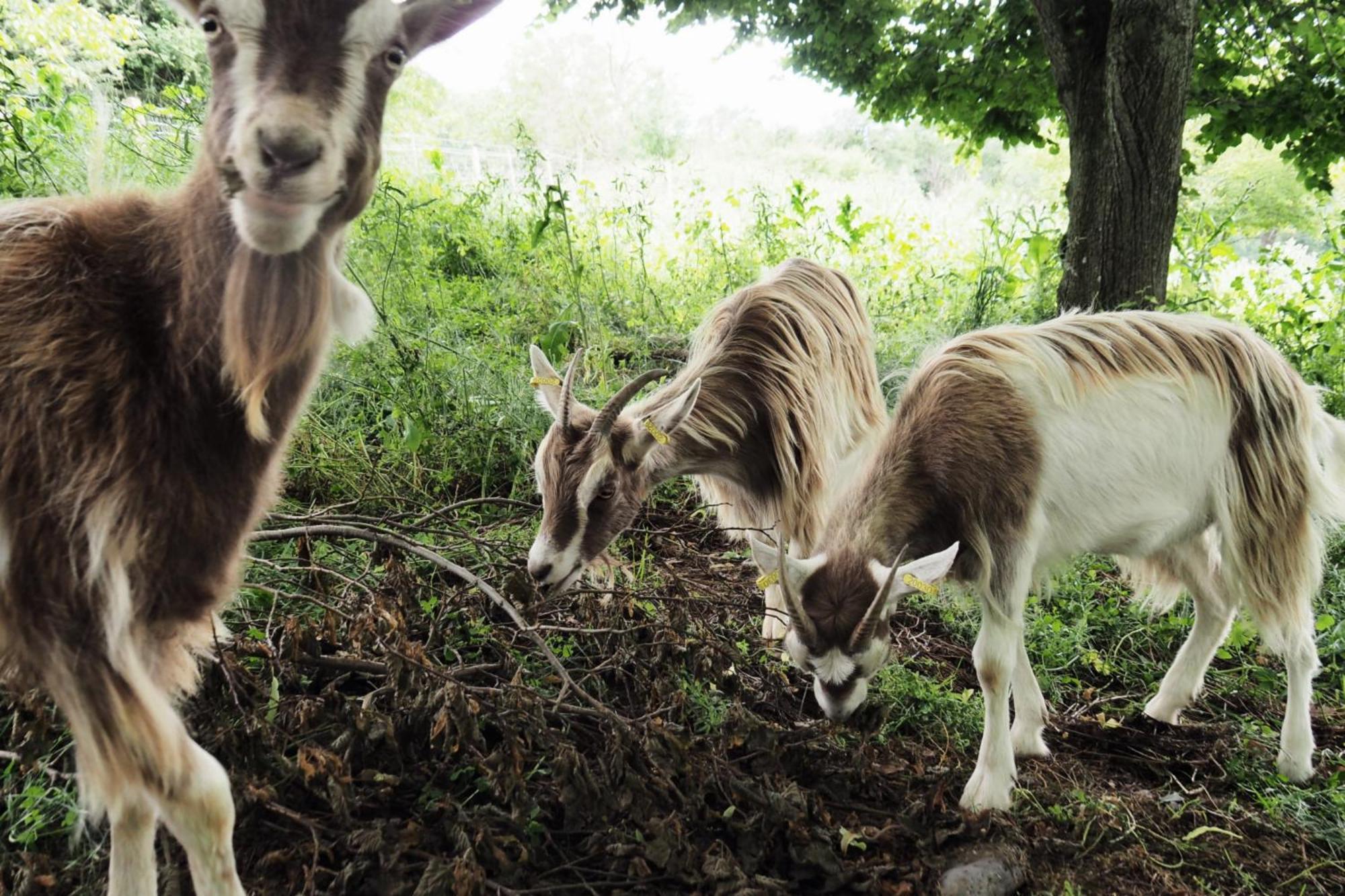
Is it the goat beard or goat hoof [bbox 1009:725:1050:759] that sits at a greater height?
the goat beard

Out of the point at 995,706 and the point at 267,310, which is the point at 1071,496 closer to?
the point at 995,706

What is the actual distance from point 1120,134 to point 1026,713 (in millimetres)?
3531

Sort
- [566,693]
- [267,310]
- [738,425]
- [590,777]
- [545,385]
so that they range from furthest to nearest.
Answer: [738,425] < [545,385] < [566,693] < [590,777] < [267,310]

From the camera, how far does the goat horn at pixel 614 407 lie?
10.5ft

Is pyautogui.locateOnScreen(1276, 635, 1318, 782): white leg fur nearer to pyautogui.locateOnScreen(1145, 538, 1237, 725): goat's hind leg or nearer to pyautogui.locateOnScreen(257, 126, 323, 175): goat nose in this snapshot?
pyautogui.locateOnScreen(1145, 538, 1237, 725): goat's hind leg

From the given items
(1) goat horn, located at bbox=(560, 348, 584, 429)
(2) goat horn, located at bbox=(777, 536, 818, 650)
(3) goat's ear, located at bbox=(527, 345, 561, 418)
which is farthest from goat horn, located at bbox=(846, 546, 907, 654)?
(3) goat's ear, located at bbox=(527, 345, 561, 418)

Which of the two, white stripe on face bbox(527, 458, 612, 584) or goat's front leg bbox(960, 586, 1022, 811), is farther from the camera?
white stripe on face bbox(527, 458, 612, 584)

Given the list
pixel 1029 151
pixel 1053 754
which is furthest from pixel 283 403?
pixel 1029 151

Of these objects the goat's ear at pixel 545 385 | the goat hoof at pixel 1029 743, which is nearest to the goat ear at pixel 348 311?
the goat's ear at pixel 545 385

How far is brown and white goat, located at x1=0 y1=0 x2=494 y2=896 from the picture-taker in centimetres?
128

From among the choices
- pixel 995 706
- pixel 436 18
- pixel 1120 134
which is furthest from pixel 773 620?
pixel 1120 134

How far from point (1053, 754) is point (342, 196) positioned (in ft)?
9.78

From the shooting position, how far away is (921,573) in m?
2.56

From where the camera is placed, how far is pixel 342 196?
1.35 m
